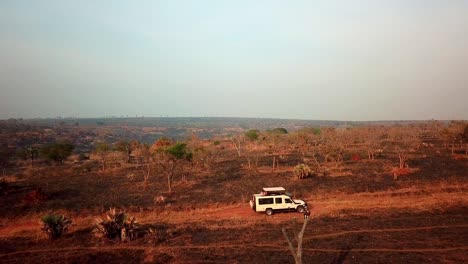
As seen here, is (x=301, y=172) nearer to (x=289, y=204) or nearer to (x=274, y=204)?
(x=289, y=204)

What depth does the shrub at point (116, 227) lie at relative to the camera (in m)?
20.8

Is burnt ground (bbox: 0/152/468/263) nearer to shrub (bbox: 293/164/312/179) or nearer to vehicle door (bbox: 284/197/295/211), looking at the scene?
vehicle door (bbox: 284/197/295/211)

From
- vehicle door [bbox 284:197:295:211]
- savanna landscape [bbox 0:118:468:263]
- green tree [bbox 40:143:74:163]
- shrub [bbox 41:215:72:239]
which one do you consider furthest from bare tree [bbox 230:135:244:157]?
shrub [bbox 41:215:72:239]

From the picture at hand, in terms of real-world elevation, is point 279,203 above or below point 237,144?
above

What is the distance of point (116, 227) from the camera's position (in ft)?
69.1

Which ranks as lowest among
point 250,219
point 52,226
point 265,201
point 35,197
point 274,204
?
point 35,197

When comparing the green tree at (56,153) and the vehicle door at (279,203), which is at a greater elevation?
the vehicle door at (279,203)

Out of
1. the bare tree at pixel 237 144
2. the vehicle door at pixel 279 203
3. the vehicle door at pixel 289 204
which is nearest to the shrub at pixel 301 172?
the vehicle door at pixel 289 204

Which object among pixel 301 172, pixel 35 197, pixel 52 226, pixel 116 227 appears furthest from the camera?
pixel 301 172

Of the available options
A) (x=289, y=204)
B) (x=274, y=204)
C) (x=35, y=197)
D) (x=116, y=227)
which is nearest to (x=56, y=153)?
(x=35, y=197)

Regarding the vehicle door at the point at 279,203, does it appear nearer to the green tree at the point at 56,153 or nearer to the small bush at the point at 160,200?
the small bush at the point at 160,200

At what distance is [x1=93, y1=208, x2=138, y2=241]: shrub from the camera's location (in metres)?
20.8

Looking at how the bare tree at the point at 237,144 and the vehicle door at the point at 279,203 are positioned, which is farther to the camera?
the bare tree at the point at 237,144

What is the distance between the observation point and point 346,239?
64.5ft
